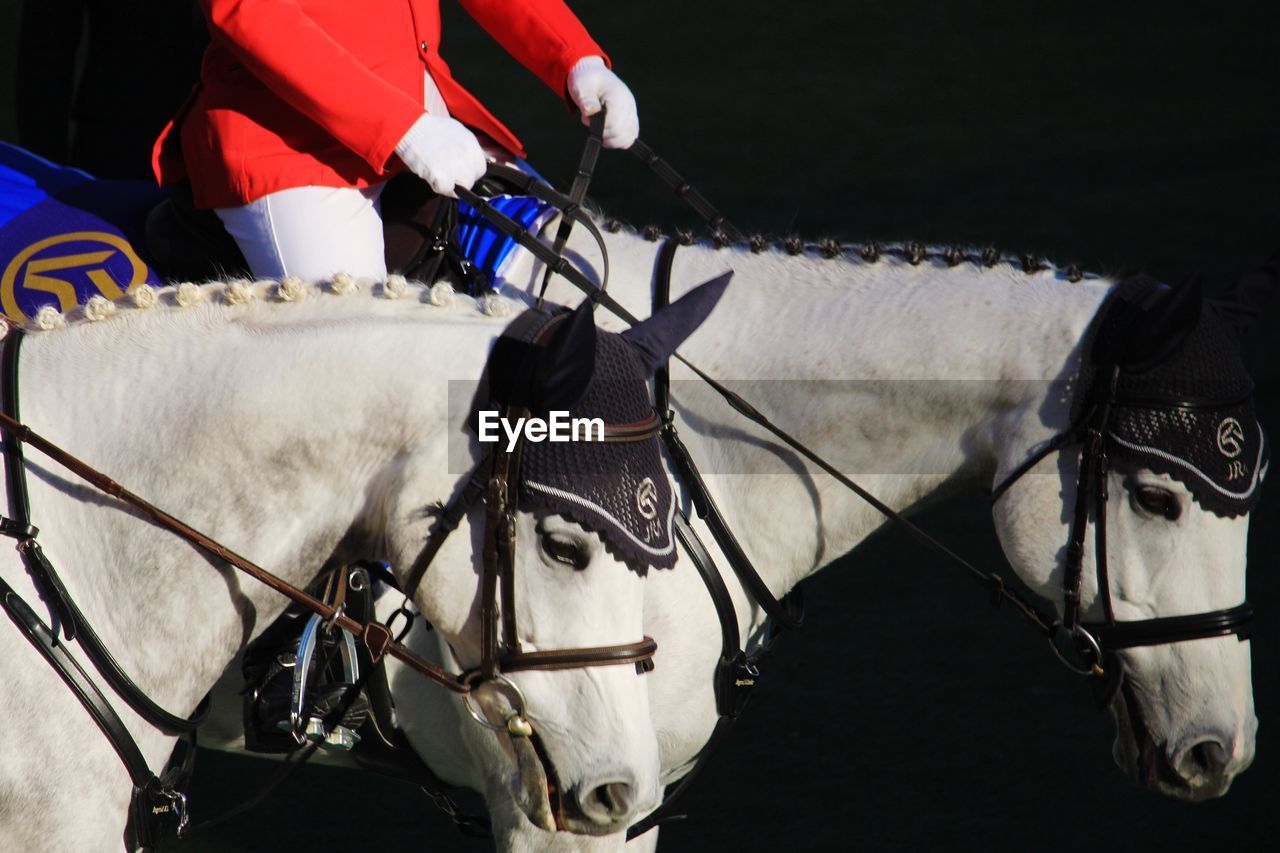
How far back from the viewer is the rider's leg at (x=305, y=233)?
2.30 m

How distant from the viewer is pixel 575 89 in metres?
2.77

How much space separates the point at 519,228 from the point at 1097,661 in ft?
4.00

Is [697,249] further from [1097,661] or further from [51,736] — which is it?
[51,736]

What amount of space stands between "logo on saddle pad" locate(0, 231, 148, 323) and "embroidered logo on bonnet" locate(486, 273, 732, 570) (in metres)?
0.97

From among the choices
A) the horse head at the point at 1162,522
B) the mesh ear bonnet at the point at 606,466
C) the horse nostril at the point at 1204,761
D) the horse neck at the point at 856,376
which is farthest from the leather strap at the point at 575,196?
the horse nostril at the point at 1204,761

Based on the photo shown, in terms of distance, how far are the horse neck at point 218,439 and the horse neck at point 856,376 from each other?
84cm

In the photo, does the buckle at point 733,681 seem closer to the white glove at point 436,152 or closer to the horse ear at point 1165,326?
the horse ear at point 1165,326

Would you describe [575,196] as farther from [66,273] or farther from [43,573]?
[43,573]

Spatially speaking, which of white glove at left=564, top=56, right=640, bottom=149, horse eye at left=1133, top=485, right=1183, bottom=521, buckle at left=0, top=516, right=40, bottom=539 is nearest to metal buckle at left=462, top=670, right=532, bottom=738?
buckle at left=0, top=516, right=40, bottom=539

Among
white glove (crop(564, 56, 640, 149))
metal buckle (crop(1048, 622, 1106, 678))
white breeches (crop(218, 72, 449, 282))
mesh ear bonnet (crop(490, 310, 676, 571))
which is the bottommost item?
metal buckle (crop(1048, 622, 1106, 678))

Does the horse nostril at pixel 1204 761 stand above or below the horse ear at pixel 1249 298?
below

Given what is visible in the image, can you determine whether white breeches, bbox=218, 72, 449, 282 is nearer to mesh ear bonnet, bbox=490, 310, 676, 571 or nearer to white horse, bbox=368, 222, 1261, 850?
white horse, bbox=368, 222, 1261, 850

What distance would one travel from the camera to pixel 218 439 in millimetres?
1788

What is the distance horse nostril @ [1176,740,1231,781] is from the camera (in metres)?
2.35
